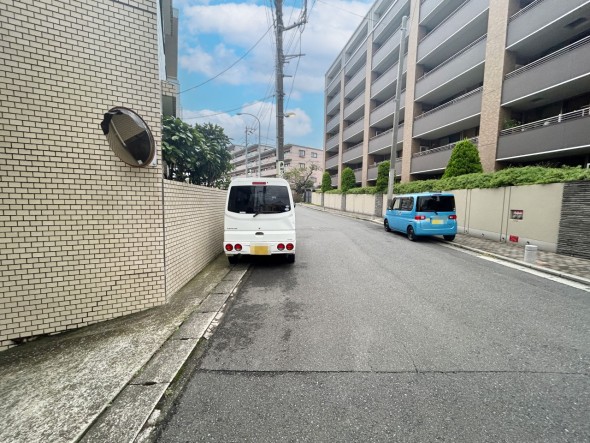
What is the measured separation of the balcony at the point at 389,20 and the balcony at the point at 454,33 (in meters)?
4.92

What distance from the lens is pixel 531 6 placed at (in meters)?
12.3

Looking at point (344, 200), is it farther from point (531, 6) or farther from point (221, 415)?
point (221, 415)

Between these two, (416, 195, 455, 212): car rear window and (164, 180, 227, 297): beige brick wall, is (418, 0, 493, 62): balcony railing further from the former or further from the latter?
(164, 180, 227, 297): beige brick wall

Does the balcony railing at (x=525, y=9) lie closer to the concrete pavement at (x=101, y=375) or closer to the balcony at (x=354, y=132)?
A: the balcony at (x=354, y=132)

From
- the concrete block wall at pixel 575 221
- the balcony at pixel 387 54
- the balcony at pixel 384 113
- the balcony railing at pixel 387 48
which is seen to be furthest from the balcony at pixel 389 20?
the concrete block wall at pixel 575 221

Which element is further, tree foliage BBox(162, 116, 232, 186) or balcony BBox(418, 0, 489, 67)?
balcony BBox(418, 0, 489, 67)

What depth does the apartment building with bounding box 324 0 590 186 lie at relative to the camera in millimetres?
→ 11289

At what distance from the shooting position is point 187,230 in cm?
503

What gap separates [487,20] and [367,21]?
1688 centimetres

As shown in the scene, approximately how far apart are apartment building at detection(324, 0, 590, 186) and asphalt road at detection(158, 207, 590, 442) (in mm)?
11068

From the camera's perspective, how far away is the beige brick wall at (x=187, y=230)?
4215mm

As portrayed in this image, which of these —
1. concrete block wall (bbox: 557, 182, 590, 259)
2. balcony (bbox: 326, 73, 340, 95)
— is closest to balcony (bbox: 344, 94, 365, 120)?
balcony (bbox: 326, 73, 340, 95)

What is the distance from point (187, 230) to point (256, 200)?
1671mm

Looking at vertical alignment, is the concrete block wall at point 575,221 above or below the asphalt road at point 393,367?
above
